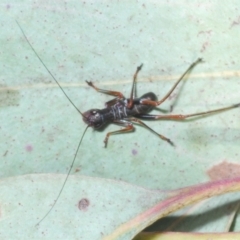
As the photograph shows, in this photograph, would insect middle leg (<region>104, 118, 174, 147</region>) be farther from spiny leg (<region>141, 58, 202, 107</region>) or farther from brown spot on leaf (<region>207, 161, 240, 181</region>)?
brown spot on leaf (<region>207, 161, 240, 181</region>)

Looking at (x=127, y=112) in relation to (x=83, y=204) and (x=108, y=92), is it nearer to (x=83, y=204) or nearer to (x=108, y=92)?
(x=108, y=92)

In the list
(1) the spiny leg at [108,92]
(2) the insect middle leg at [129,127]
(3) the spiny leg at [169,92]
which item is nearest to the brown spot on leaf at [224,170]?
(2) the insect middle leg at [129,127]

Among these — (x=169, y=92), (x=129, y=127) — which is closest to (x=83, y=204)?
(x=129, y=127)

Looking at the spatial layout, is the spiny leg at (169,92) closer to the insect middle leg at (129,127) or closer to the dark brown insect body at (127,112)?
the dark brown insect body at (127,112)

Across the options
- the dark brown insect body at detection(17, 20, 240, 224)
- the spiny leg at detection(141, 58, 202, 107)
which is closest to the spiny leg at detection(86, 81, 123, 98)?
the dark brown insect body at detection(17, 20, 240, 224)

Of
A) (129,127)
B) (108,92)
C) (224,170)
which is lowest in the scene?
(224,170)

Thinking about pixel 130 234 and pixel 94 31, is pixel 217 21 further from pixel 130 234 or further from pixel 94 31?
pixel 130 234

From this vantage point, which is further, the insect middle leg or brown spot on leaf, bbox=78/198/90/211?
the insect middle leg

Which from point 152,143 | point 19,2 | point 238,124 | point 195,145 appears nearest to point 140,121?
point 152,143
